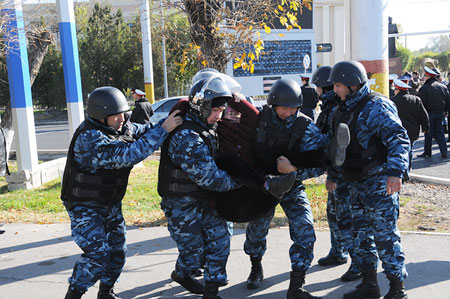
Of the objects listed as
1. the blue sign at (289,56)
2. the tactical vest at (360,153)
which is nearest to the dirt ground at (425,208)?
the tactical vest at (360,153)

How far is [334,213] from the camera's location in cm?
488

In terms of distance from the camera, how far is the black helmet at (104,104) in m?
3.80

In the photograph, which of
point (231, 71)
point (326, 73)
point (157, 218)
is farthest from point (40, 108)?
point (326, 73)

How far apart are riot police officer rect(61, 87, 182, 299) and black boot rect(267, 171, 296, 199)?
0.88 m

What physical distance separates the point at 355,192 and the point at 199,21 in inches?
124

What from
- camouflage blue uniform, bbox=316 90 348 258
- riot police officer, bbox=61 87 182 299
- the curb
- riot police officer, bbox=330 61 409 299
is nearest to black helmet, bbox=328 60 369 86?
riot police officer, bbox=330 61 409 299

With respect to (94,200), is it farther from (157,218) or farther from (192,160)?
(157,218)

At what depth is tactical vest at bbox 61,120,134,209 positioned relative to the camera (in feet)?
12.5

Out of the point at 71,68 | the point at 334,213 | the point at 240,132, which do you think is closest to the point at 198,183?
the point at 240,132

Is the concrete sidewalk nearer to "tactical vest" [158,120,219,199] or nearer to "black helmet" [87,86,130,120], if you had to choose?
"tactical vest" [158,120,219,199]

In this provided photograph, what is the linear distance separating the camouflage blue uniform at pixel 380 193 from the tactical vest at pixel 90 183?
1.99m

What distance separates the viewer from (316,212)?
6641 millimetres

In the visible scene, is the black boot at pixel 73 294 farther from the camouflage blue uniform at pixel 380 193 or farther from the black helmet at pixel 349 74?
the black helmet at pixel 349 74

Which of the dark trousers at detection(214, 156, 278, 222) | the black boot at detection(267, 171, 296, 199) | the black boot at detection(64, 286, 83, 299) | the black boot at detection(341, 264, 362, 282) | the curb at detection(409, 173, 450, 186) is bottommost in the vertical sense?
the curb at detection(409, 173, 450, 186)
